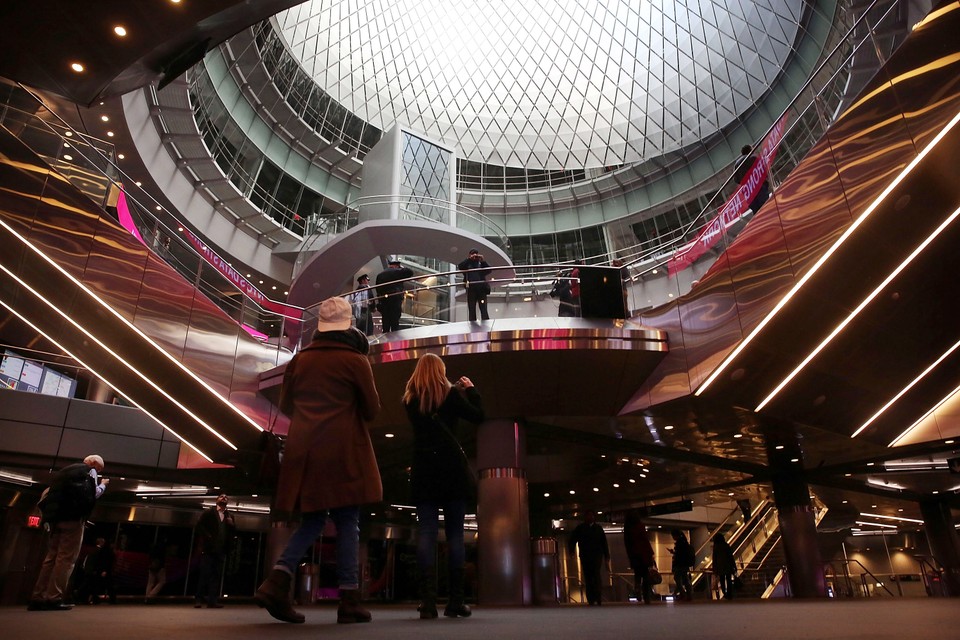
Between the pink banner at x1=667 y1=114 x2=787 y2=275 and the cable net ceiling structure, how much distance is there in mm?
21163

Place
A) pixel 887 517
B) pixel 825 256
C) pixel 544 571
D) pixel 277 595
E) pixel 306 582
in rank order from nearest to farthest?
pixel 277 595
pixel 825 256
pixel 544 571
pixel 306 582
pixel 887 517

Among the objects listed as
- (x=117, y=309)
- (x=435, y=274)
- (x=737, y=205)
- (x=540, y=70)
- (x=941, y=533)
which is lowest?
(x=941, y=533)

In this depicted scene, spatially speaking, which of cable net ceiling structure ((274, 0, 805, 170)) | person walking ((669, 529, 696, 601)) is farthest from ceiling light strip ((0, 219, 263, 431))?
cable net ceiling structure ((274, 0, 805, 170))

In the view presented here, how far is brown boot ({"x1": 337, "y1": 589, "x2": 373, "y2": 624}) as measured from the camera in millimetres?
3725

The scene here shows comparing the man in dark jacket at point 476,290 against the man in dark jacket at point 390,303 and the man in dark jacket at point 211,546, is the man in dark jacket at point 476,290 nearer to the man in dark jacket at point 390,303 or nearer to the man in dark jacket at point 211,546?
the man in dark jacket at point 390,303

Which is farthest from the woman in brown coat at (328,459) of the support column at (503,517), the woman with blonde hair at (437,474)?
the support column at (503,517)

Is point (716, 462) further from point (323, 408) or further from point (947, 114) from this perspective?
point (323, 408)

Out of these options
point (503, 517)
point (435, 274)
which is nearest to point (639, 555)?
point (503, 517)

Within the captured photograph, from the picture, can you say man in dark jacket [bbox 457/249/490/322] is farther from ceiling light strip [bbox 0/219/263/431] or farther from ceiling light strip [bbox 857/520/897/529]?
ceiling light strip [bbox 857/520/897/529]

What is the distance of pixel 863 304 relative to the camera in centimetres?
1016

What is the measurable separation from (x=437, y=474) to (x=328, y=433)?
1289mm

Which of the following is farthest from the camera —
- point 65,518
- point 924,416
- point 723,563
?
point 723,563

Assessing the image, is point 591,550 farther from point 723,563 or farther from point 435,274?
point 723,563

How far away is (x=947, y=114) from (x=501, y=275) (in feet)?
28.2
